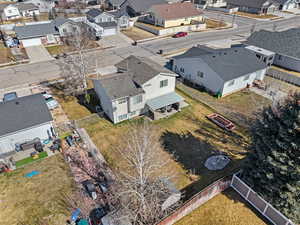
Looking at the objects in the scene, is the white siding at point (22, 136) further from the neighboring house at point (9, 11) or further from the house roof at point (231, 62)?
the neighboring house at point (9, 11)

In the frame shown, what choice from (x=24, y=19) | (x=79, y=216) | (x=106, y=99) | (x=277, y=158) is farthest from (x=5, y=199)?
(x=24, y=19)

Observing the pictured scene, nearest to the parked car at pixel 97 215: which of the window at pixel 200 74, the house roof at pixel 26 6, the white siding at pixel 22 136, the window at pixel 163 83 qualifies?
Result: the white siding at pixel 22 136

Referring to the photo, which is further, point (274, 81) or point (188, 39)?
point (188, 39)

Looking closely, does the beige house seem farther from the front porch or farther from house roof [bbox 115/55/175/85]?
the front porch

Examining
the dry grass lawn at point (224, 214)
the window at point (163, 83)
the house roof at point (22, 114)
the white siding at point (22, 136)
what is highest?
the window at point (163, 83)

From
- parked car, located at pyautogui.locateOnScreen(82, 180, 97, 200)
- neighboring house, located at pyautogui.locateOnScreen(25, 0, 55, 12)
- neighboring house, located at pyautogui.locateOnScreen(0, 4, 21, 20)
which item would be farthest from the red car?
neighboring house, located at pyautogui.locateOnScreen(0, 4, 21, 20)

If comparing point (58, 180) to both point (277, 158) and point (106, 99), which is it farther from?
point (277, 158)
